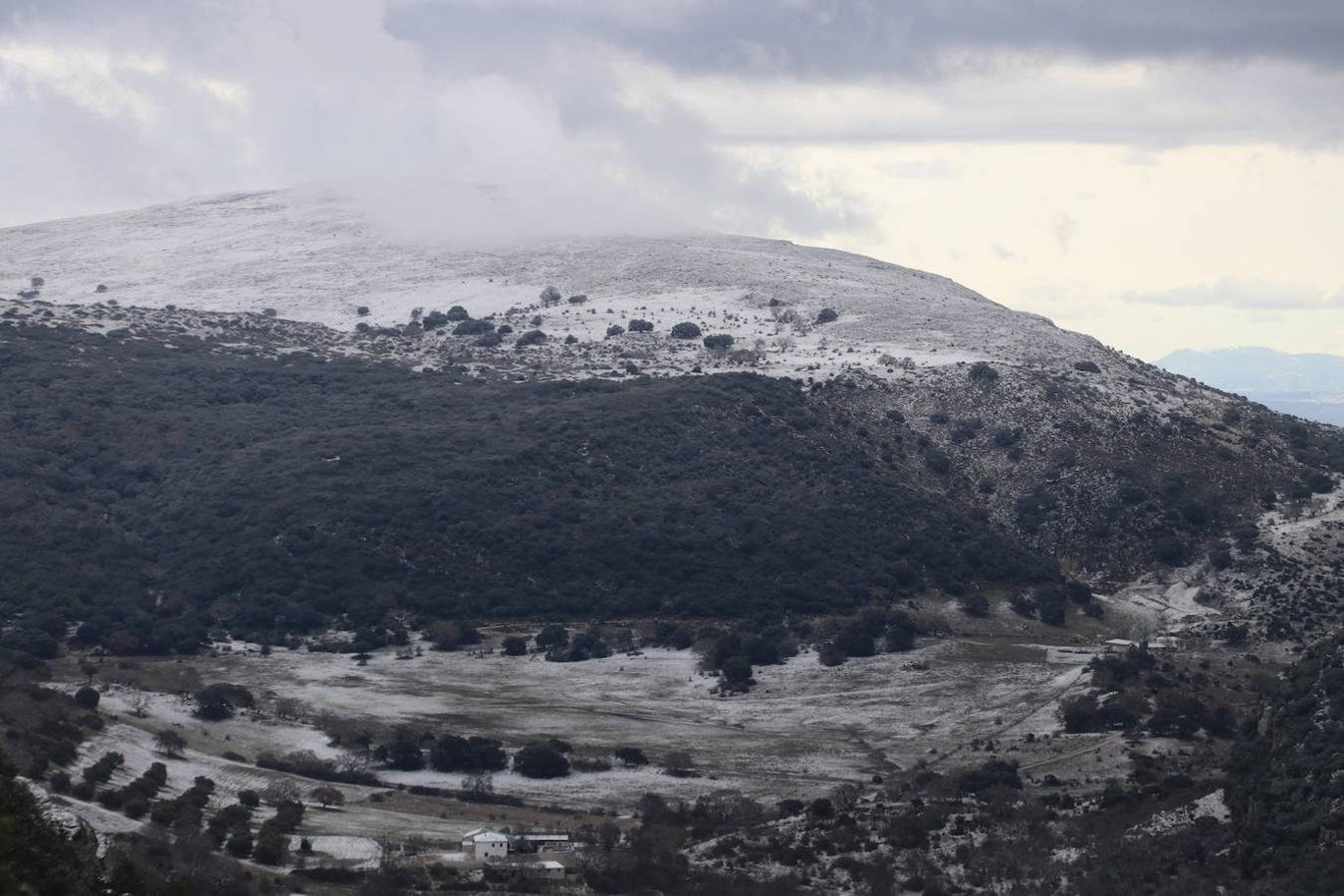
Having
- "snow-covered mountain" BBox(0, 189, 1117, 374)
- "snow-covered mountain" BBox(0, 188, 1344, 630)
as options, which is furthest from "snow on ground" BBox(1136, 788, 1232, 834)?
"snow-covered mountain" BBox(0, 189, 1117, 374)

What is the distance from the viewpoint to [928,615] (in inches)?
3135

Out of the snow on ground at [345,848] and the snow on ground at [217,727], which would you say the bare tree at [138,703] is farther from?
the snow on ground at [345,848]

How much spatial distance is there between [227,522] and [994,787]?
44.1m

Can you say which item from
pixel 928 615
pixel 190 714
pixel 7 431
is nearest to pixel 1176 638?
pixel 928 615

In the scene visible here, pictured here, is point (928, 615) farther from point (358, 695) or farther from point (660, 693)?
point (358, 695)

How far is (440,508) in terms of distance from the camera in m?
86.7

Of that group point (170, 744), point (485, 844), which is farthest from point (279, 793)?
point (485, 844)

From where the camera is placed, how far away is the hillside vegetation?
3142 inches

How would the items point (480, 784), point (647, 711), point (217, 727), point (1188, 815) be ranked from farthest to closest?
point (647, 711), point (217, 727), point (480, 784), point (1188, 815)

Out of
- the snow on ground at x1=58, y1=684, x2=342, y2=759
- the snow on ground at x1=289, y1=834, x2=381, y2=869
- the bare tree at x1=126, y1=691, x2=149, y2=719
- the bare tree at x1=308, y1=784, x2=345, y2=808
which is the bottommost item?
the snow on ground at x1=289, y1=834, x2=381, y2=869

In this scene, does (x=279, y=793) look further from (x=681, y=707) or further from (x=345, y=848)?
(x=681, y=707)

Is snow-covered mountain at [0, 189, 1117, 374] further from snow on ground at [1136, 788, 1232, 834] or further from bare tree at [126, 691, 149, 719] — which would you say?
snow on ground at [1136, 788, 1232, 834]

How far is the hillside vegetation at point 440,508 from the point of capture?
7981 cm

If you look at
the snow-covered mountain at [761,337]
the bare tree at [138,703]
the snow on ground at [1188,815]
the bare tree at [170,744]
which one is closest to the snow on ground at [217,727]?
the bare tree at [138,703]
